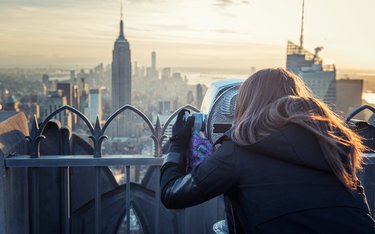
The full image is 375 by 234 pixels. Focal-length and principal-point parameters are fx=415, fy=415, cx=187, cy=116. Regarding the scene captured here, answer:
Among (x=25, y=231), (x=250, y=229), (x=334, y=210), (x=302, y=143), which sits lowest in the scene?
(x=25, y=231)

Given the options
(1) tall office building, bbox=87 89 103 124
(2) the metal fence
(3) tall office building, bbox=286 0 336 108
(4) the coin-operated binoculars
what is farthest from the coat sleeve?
(3) tall office building, bbox=286 0 336 108

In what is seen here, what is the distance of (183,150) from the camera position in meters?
2.28

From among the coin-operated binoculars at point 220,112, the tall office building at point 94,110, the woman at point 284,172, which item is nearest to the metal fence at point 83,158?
the tall office building at point 94,110

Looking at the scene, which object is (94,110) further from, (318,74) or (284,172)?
(318,74)

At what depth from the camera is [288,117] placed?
5.95ft

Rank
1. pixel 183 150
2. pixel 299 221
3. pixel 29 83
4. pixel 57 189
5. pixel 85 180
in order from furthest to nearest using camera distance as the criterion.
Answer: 1. pixel 29 83
2. pixel 85 180
3. pixel 57 189
4. pixel 183 150
5. pixel 299 221

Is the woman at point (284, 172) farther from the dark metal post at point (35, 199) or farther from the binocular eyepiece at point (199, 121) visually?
the dark metal post at point (35, 199)

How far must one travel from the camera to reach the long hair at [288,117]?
1.80 meters

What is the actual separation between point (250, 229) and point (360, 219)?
464 millimetres

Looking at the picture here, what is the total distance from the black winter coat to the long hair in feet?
0.12

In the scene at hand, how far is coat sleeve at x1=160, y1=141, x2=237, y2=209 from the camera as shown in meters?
1.86

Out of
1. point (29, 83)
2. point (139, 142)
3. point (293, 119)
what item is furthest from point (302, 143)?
point (29, 83)

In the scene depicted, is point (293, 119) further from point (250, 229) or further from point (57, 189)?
point (57, 189)

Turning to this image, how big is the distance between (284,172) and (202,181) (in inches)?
14.8
